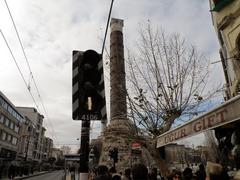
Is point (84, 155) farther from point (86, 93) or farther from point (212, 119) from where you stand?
point (212, 119)

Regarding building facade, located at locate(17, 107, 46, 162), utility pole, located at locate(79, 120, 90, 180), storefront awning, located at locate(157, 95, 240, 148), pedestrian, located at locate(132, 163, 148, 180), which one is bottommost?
pedestrian, located at locate(132, 163, 148, 180)

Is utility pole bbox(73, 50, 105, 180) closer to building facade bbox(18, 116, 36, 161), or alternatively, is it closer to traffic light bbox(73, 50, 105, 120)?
traffic light bbox(73, 50, 105, 120)

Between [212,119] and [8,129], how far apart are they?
48680 mm

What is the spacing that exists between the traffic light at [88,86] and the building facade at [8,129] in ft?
138

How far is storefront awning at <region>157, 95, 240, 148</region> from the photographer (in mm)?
5031

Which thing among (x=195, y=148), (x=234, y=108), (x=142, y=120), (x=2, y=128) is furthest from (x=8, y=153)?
(x=234, y=108)

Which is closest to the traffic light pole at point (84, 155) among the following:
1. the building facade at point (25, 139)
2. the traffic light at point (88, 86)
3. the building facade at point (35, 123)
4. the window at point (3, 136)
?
the traffic light at point (88, 86)

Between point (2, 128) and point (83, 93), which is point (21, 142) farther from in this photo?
point (83, 93)

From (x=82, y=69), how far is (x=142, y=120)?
7.87 metres

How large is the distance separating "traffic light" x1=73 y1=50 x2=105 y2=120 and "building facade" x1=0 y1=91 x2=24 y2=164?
41956 mm

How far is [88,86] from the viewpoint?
4.48 meters

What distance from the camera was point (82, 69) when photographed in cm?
462

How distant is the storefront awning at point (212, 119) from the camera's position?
503 centimetres

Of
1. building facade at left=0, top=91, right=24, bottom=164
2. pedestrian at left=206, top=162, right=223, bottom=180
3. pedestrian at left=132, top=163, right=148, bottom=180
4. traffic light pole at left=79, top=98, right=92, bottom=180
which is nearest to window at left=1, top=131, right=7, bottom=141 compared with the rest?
building facade at left=0, top=91, right=24, bottom=164
